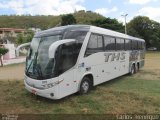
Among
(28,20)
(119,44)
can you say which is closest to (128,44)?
(119,44)

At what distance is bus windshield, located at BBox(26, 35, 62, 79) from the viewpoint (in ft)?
26.9

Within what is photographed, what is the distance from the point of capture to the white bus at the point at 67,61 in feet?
26.8

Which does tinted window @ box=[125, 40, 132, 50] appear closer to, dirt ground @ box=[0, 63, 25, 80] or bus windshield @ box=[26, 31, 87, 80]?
bus windshield @ box=[26, 31, 87, 80]

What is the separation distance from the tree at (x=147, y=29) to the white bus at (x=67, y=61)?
157ft

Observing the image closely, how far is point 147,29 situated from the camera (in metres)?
61.2

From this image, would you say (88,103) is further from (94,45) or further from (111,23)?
(111,23)

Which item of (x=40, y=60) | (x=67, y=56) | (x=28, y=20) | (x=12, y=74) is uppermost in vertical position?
(x=28, y=20)

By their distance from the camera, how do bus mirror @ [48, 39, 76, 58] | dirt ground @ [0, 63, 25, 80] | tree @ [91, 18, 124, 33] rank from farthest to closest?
tree @ [91, 18, 124, 33]
dirt ground @ [0, 63, 25, 80]
bus mirror @ [48, 39, 76, 58]

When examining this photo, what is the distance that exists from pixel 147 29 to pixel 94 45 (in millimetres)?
54163

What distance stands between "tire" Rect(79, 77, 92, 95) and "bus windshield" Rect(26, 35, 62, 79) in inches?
76.2

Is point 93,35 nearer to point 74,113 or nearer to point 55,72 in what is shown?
point 55,72

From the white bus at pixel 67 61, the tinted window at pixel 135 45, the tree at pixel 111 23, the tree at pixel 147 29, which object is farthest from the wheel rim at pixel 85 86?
the tree at pixel 147 29

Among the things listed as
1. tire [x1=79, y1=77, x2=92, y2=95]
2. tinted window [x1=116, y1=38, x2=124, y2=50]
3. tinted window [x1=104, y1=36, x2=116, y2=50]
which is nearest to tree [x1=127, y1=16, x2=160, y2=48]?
tinted window [x1=116, y1=38, x2=124, y2=50]

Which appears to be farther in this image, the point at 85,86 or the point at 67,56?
the point at 85,86
